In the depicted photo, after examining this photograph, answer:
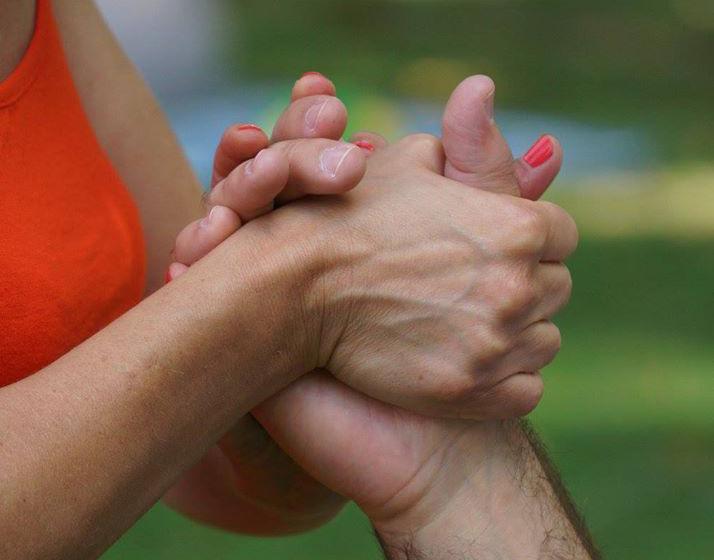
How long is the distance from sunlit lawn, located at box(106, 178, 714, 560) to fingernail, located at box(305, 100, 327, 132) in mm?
1222

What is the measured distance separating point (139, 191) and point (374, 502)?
411mm

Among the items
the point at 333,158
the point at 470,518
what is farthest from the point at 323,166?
the point at 470,518

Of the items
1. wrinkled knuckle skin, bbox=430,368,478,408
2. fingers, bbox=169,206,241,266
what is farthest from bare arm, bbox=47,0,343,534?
wrinkled knuckle skin, bbox=430,368,478,408

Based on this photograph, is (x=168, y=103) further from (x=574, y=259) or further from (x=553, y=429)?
(x=553, y=429)

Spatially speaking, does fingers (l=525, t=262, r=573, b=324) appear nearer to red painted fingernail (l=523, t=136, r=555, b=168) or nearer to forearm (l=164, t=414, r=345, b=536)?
red painted fingernail (l=523, t=136, r=555, b=168)

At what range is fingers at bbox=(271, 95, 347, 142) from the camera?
1053 mm

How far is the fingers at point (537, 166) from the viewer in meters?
1.13

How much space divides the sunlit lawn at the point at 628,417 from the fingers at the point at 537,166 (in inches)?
44.6

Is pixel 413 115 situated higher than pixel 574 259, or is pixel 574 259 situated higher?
pixel 413 115

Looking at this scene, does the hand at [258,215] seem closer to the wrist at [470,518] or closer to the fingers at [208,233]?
the fingers at [208,233]

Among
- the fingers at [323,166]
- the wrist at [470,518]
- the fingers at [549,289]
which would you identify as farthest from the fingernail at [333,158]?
the wrist at [470,518]

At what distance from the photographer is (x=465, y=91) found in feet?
3.50

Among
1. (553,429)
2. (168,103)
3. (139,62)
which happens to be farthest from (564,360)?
(139,62)

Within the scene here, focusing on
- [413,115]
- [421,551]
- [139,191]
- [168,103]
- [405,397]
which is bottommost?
[413,115]
